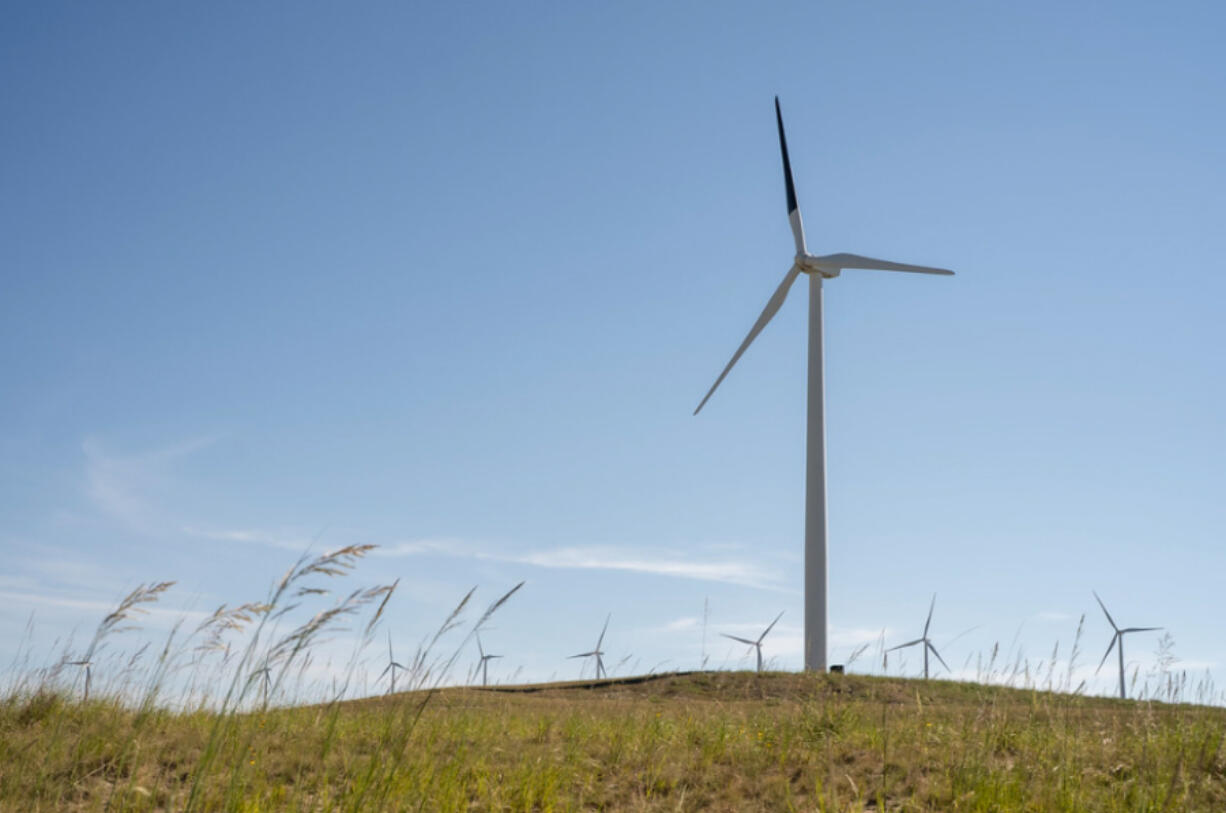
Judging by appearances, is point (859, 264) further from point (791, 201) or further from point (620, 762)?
point (620, 762)

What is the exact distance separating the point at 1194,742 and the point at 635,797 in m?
5.52

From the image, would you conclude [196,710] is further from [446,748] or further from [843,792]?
[843,792]

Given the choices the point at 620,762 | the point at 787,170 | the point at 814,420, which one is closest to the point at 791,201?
the point at 787,170

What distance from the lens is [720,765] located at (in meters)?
9.75

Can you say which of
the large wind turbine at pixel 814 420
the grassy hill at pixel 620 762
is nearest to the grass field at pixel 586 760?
the grassy hill at pixel 620 762

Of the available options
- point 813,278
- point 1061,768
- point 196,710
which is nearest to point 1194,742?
point 1061,768

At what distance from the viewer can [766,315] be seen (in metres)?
36.1

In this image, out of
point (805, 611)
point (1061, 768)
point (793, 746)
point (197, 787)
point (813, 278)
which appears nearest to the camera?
point (197, 787)

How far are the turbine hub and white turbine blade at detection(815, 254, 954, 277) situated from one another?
54 millimetres

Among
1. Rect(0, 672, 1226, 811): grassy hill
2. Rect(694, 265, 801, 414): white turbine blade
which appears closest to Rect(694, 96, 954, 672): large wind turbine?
Rect(694, 265, 801, 414): white turbine blade

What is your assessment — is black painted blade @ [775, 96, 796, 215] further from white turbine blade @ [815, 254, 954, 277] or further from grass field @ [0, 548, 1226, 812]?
grass field @ [0, 548, 1226, 812]

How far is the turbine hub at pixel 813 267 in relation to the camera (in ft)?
121

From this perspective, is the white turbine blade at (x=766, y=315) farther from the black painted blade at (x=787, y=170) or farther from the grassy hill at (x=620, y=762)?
the grassy hill at (x=620, y=762)

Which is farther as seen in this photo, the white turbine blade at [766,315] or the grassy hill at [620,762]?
the white turbine blade at [766,315]
